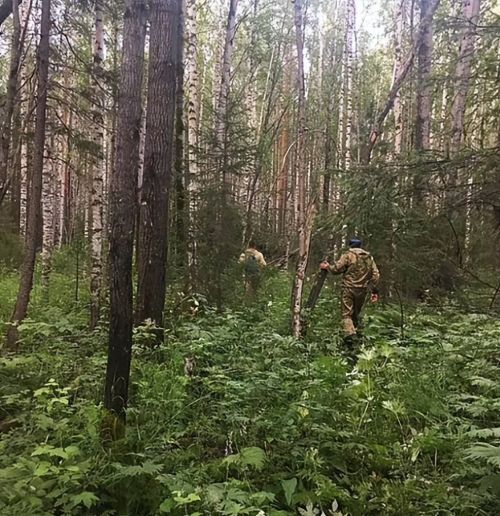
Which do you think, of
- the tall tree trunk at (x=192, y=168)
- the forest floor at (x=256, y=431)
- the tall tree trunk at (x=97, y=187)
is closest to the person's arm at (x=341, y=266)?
the forest floor at (x=256, y=431)

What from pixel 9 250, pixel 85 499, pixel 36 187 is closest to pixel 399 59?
pixel 36 187

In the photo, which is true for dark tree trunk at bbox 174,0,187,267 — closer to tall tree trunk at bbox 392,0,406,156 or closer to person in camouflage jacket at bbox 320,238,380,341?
person in camouflage jacket at bbox 320,238,380,341

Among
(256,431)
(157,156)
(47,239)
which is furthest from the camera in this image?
(47,239)

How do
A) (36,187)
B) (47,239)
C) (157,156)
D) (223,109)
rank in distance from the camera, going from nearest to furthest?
(157,156) → (36,187) → (223,109) → (47,239)

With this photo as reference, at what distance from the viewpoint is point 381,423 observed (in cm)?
479

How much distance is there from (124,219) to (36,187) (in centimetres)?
393

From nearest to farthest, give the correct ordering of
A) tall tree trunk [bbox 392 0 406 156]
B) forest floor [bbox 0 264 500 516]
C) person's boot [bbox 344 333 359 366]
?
forest floor [bbox 0 264 500 516], person's boot [bbox 344 333 359 366], tall tree trunk [bbox 392 0 406 156]

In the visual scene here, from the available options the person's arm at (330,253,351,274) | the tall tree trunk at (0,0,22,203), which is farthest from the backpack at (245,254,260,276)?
the tall tree trunk at (0,0,22,203)

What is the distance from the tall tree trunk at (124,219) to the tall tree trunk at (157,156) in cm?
95

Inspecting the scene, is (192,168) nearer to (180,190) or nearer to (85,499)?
(180,190)

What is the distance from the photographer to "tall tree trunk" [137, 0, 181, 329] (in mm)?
5747

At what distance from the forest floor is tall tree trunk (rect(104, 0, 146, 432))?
11.9 inches

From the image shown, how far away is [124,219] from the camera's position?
4266mm

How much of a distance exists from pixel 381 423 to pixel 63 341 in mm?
4647
